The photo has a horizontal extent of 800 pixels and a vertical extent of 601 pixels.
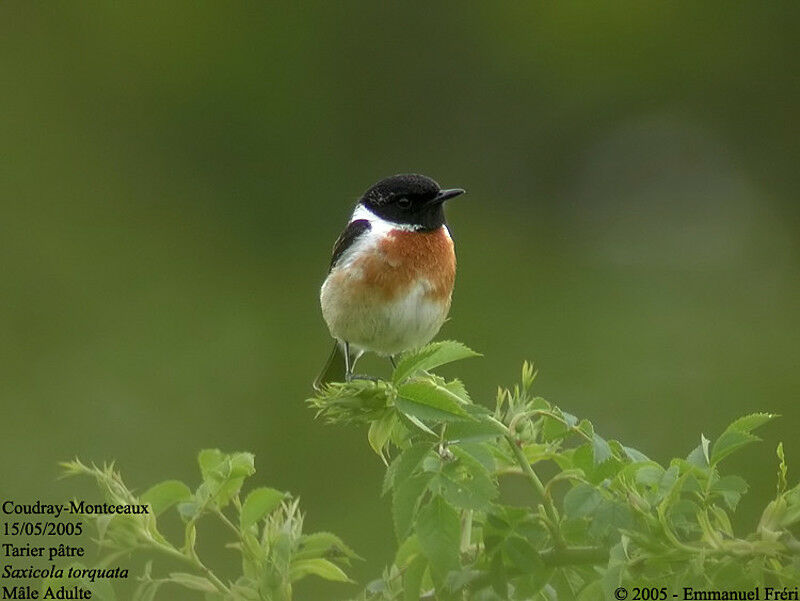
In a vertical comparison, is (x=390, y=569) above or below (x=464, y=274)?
above

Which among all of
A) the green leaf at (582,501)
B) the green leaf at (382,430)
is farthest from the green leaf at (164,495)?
the green leaf at (582,501)

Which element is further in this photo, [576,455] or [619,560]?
[576,455]

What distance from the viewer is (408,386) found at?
1.71 m

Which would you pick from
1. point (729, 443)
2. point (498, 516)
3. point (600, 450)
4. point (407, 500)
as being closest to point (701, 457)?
point (729, 443)

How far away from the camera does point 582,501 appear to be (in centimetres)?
155

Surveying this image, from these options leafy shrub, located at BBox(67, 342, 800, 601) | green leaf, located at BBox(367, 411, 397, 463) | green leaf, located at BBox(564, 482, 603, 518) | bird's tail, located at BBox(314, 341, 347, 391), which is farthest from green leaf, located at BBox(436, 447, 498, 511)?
bird's tail, located at BBox(314, 341, 347, 391)

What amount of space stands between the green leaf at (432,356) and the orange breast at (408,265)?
5.05ft

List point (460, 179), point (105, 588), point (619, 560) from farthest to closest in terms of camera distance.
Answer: point (460, 179) < point (105, 588) < point (619, 560)

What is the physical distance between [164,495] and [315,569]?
0.26 meters

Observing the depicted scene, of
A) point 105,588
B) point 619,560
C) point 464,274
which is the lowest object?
point 464,274

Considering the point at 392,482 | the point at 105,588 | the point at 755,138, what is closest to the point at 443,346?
the point at 392,482

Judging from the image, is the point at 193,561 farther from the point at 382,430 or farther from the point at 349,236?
the point at 349,236

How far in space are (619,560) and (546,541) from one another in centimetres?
14

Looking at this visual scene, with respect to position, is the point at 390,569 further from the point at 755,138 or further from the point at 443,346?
the point at 755,138
